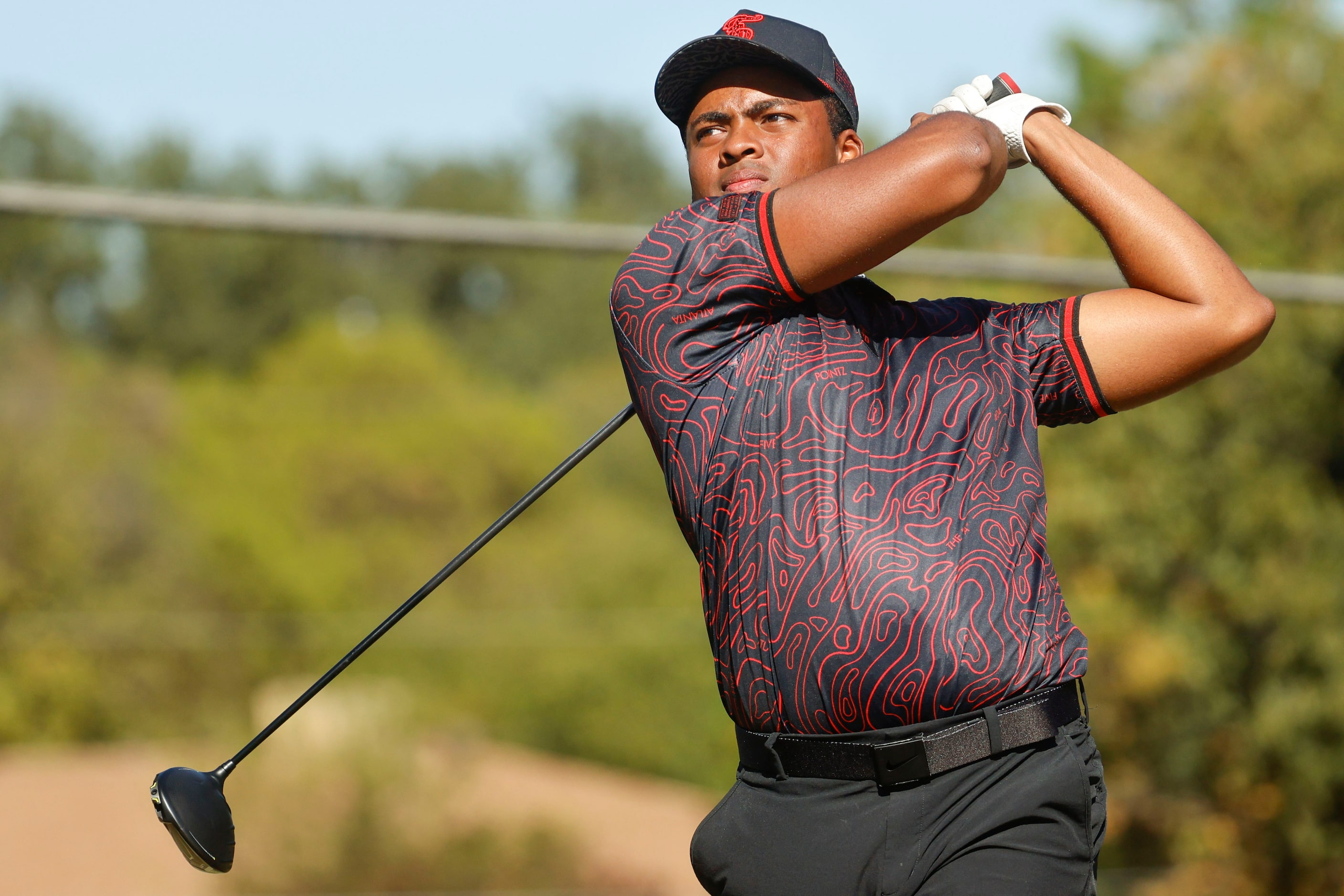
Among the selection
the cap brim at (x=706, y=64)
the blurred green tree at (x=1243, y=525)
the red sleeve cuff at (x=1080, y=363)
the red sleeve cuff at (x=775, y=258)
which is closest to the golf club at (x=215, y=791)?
the red sleeve cuff at (x=775, y=258)

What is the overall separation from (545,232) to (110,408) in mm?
17517

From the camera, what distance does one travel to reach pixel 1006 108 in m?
2.14

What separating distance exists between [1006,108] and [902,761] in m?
1.00

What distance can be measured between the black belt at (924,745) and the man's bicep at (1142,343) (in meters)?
0.51

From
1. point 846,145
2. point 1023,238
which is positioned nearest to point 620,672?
point 1023,238

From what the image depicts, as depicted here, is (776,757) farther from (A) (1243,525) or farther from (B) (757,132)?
(A) (1243,525)

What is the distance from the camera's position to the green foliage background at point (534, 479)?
11.0 m

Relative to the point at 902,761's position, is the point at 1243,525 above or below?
above

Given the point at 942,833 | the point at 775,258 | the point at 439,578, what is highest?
the point at 775,258

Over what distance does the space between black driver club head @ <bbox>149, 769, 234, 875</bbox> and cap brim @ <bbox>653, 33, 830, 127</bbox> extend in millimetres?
1332

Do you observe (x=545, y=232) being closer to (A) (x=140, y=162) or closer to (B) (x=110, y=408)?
(B) (x=110, y=408)

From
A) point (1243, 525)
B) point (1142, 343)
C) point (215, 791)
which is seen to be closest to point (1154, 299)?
point (1142, 343)

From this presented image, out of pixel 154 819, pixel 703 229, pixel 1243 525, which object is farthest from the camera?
pixel 154 819

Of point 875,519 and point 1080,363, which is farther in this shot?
point 1080,363
